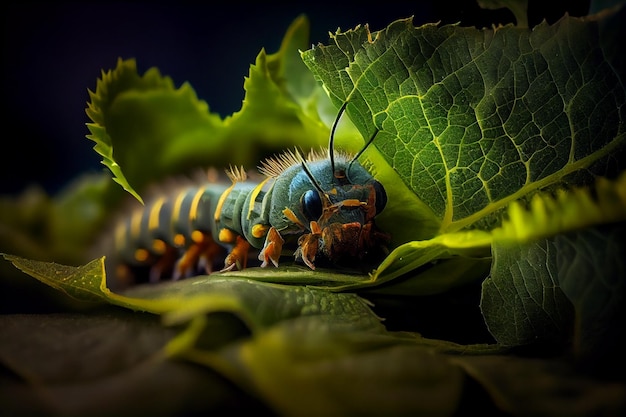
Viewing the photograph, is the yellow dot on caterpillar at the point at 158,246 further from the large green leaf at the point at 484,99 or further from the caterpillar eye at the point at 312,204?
the large green leaf at the point at 484,99

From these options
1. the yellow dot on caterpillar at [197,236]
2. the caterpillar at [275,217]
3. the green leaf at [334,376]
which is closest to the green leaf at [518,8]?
the caterpillar at [275,217]

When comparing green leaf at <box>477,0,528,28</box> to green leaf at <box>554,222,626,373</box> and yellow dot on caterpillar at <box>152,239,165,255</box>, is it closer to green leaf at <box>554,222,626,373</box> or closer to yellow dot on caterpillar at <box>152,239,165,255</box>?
green leaf at <box>554,222,626,373</box>

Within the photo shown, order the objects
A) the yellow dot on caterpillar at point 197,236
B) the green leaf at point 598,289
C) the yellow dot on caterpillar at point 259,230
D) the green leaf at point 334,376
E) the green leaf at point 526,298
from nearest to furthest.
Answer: the green leaf at point 334,376
the green leaf at point 598,289
the green leaf at point 526,298
the yellow dot on caterpillar at point 259,230
the yellow dot on caterpillar at point 197,236

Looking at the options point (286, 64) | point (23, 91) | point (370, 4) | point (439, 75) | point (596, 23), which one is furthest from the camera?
point (23, 91)

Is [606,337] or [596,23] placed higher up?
[596,23]

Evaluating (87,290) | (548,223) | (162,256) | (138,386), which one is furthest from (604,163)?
(162,256)

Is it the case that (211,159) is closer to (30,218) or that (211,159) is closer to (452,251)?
(30,218)

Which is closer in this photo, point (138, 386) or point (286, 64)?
point (138, 386)
